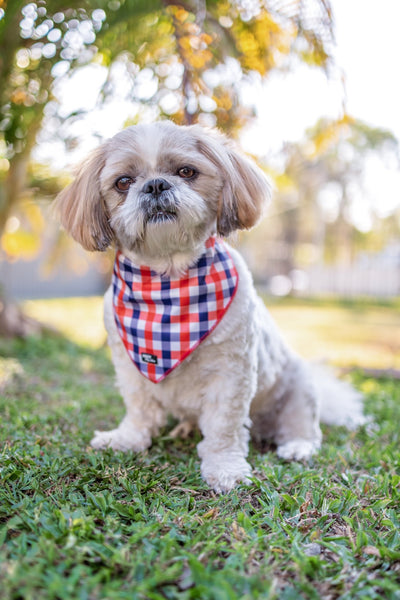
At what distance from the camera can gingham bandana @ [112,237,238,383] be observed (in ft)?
8.41

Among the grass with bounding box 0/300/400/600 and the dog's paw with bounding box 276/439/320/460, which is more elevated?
the grass with bounding box 0/300/400/600

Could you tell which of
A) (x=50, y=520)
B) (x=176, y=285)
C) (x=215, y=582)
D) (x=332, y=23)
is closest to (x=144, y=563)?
(x=215, y=582)

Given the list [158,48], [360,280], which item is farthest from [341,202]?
[158,48]

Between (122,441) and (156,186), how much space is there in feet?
4.69

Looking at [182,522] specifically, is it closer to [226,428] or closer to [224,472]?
[224,472]

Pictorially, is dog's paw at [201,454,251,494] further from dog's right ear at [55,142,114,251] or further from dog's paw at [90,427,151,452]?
dog's right ear at [55,142,114,251]

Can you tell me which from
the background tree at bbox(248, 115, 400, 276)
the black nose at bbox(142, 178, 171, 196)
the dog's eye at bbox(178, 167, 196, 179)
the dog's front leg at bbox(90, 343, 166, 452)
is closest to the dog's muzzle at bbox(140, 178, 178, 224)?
the black nose at bbox(142, 178, 171, 196)

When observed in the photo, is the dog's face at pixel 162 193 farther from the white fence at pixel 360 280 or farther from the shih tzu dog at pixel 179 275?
the white fence at pixel 360 280

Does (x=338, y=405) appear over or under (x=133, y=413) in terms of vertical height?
under

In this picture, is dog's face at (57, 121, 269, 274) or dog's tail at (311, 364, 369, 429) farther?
dog's tail at (311, 364, 369, 429)

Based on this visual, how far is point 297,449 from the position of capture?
2916 mm

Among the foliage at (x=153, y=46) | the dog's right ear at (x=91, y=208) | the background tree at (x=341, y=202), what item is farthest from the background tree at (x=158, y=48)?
the background tree at (x=341, y=202)

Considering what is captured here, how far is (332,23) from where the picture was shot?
11.9ft

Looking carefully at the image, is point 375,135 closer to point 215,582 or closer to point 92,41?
point 92,41
